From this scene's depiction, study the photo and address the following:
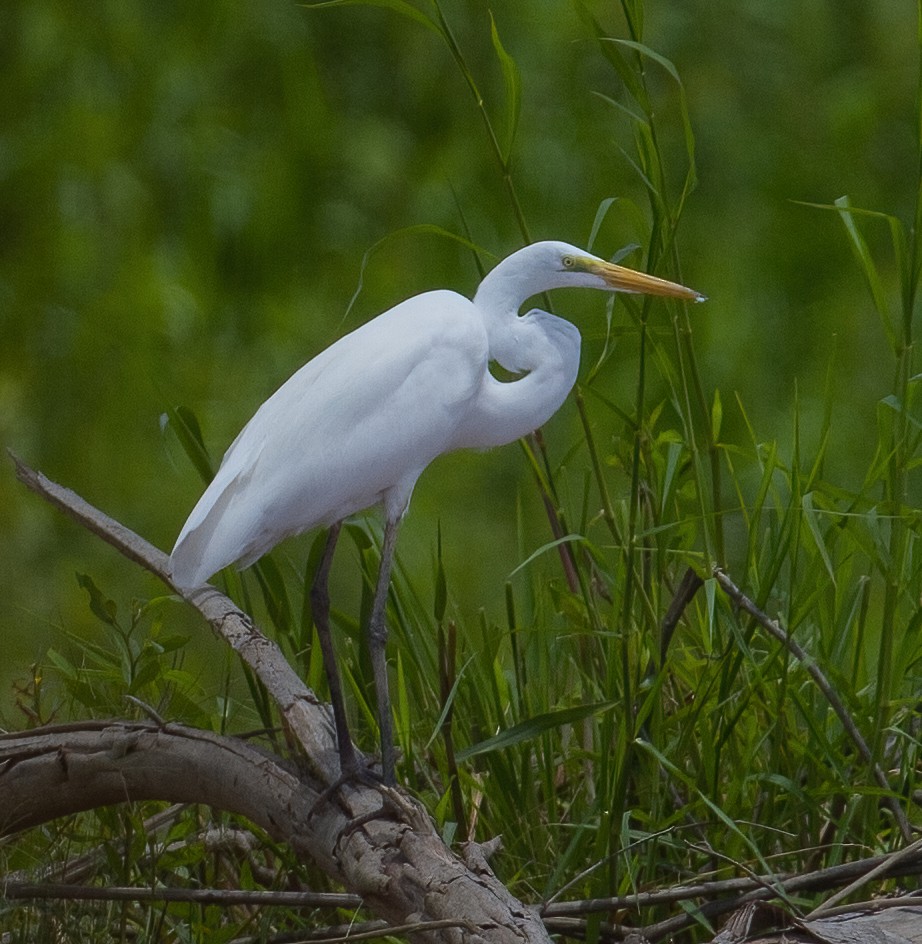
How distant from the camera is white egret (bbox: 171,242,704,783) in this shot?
0.90 metres

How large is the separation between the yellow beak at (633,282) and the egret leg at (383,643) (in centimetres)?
23

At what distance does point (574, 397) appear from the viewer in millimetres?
1102

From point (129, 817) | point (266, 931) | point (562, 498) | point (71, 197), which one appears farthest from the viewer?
point (71, 197)

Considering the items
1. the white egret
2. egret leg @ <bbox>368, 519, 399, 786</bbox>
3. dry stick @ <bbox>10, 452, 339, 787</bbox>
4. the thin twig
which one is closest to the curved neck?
the white egret

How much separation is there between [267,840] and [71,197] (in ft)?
7.05

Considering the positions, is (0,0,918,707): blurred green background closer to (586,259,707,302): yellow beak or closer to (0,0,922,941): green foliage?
(0,0,922,941): green foliage

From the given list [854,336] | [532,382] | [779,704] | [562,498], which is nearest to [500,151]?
[532,382]

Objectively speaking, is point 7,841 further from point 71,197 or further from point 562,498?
point 71,197

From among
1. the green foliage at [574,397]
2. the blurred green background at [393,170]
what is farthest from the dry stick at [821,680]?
the blurred green background at [393,170]

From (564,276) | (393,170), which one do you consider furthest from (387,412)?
(393,170)

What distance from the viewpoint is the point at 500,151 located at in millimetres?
944

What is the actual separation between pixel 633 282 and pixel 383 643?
0.32m

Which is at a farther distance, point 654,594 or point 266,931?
point 654,594

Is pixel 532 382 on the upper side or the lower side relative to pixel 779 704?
upper
